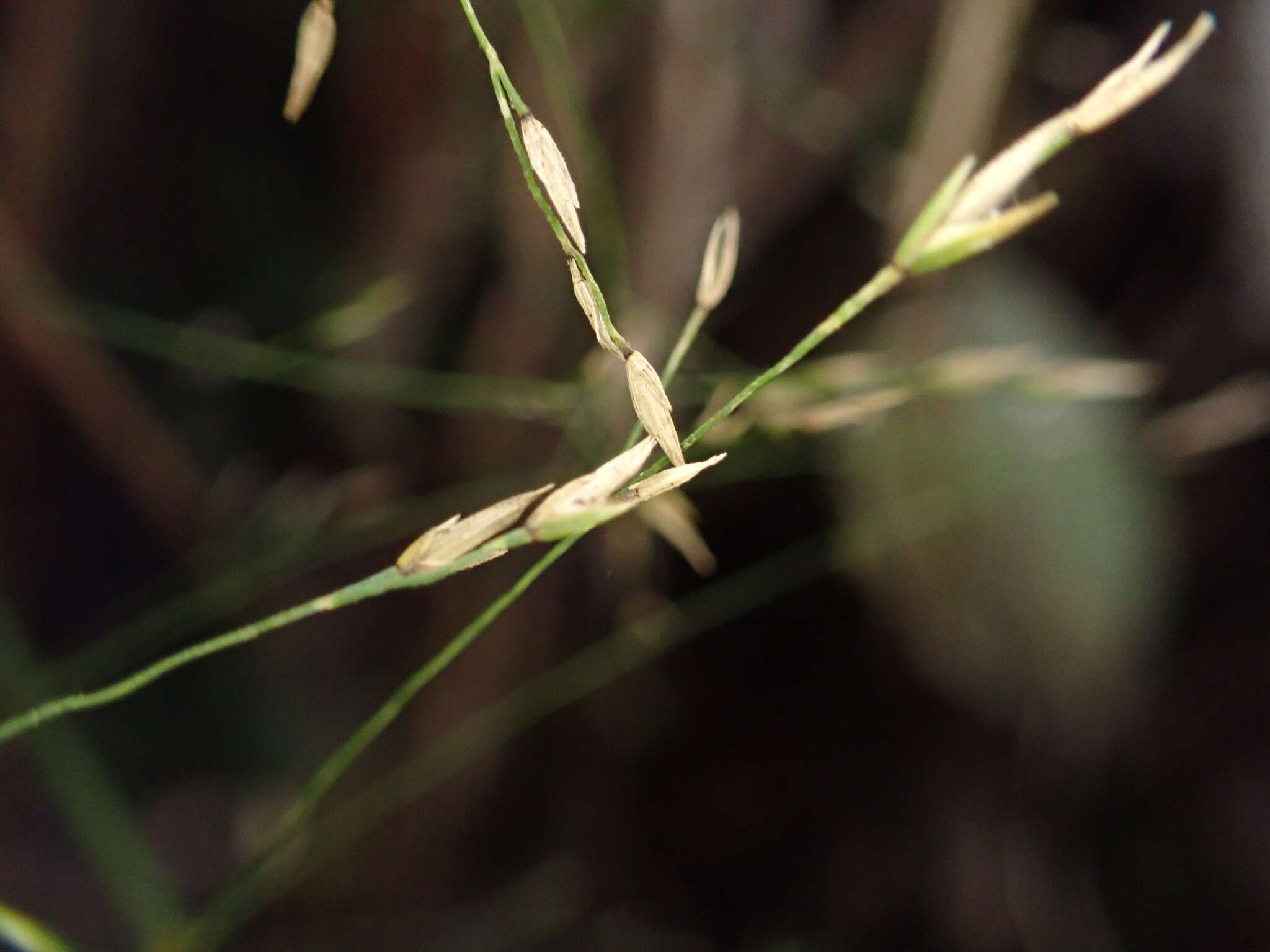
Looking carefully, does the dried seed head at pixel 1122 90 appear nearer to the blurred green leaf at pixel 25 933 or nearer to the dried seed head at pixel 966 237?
the dried seed head at pixel 966 237

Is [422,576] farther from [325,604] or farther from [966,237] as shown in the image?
[966,237]

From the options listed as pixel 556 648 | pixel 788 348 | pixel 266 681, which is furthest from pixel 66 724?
pixel 788 348

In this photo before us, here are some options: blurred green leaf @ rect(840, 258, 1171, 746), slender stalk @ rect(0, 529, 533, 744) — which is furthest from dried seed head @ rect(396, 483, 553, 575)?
blurred green leaf @ rect(840, 258, 1171, 746)

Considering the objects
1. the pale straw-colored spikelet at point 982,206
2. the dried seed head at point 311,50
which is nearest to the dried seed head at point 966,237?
the pale straw-colored spikelet at point 982,206

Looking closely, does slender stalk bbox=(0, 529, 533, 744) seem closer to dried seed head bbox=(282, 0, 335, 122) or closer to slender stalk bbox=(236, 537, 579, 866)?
slender stalk bbox=(236, 537, 579, 866)

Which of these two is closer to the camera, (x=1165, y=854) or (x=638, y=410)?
(x=638, y=410)

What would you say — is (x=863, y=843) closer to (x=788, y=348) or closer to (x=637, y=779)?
(x=637, y=779)

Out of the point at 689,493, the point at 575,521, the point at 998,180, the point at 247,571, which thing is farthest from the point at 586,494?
the point at 689,493
